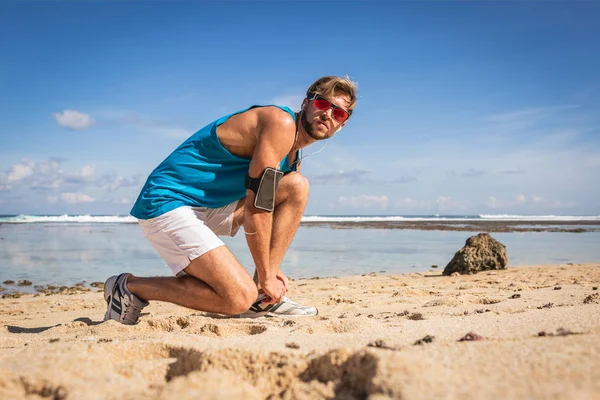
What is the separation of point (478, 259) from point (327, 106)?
4.59 meters

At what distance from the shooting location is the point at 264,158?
3.03 m

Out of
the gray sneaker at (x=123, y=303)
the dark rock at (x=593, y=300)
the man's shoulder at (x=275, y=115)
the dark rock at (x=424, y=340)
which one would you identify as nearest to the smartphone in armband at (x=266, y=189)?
the man's shoulder at (x=275, y=115)

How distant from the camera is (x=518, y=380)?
1387 mm

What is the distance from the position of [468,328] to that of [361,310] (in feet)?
5.31

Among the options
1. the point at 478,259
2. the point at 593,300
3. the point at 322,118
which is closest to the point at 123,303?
the point at 322,118

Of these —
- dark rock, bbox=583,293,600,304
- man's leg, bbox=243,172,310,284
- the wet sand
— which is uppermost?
the wet sand

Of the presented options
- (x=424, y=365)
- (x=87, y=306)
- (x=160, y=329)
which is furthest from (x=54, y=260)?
(x=424, y=365)

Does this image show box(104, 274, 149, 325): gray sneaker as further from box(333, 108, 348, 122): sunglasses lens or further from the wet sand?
the wet sand

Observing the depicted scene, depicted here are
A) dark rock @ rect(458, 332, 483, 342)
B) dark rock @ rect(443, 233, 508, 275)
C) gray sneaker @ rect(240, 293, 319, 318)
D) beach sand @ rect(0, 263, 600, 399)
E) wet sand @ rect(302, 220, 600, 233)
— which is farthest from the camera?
wet sand @ rect(302, 220, 600, 233)

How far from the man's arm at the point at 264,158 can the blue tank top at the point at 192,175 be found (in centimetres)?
23

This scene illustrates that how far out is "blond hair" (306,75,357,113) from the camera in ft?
10.8

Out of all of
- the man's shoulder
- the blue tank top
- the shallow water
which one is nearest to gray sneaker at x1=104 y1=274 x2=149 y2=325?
the blue tank top

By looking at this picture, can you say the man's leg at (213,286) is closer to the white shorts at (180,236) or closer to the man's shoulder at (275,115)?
the white shorts at (180,236)

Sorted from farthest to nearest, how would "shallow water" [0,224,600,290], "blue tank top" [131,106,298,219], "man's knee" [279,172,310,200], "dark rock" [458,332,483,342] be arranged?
→ "shallow water" [0,224,600,290], "man's knee" [279,172,310,200], "blue tank top" [131,106,298,219], "dark rock" [458,332,483,342]
